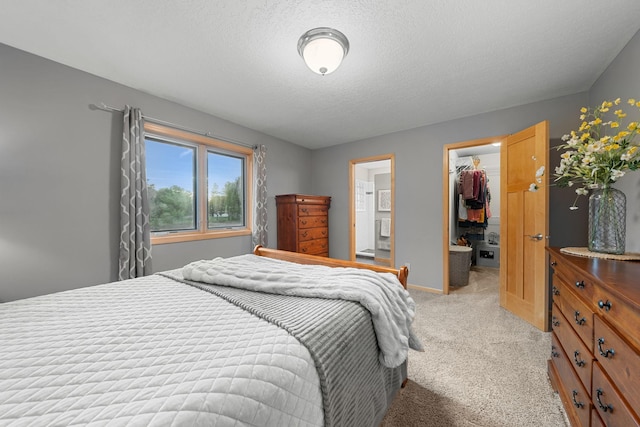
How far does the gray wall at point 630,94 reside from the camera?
1.66m

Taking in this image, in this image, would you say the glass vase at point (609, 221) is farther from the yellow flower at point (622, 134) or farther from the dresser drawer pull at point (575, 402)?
the dresser drawer pull at point (575, 402)

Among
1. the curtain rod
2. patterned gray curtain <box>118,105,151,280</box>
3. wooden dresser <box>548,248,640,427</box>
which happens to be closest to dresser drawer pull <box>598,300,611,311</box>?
wooden dresser <box>548,248,640,427</box>

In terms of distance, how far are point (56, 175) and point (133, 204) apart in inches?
22.3

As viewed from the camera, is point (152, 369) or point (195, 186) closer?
point (152, 369)

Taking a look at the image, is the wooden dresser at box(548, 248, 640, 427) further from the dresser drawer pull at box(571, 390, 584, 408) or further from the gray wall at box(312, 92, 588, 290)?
the gray wall at box(312, 92, 588, 290)

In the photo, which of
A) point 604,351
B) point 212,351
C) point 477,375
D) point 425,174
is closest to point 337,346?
point 212,351

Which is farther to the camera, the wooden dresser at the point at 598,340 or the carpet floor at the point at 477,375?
the carpet floor at the point at 477,375

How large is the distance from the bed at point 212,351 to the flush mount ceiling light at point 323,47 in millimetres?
1482

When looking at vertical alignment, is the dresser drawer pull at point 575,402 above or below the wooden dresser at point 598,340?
below

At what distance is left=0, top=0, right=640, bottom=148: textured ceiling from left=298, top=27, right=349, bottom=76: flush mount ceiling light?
5 cm

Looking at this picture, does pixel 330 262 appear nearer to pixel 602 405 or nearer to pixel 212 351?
pixel 212 351

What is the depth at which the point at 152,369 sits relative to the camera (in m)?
0.69

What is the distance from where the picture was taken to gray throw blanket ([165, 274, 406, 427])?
86 cm

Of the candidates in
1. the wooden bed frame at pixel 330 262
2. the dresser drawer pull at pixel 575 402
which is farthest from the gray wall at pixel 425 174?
the dresser drawer pull at pixel 575 402
